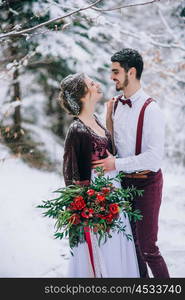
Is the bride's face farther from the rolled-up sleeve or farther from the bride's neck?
the rolled-up sleeve

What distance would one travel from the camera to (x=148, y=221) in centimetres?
252

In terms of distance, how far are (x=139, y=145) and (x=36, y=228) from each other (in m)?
0.93

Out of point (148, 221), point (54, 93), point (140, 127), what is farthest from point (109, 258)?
point (54, 93)

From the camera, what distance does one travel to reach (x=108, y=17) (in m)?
3.36

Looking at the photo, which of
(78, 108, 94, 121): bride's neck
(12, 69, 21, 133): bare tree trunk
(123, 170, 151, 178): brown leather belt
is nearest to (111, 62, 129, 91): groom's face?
(78, 108, 94, 121): bride's neck

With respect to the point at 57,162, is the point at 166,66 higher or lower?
higher

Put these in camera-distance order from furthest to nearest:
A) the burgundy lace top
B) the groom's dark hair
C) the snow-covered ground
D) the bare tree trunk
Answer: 1. the bare tree trunk
2. the snow-covered ground
3. the groom's dark hair
4. the burgundy lace top

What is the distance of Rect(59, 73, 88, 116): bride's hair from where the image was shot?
2396mm

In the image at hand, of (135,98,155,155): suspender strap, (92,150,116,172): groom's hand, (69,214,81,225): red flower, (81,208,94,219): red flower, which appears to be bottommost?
(69,214,81,225): red flower

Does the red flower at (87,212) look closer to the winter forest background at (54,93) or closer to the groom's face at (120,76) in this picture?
the winter forest background at (54,93)

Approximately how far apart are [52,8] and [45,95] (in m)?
0.61

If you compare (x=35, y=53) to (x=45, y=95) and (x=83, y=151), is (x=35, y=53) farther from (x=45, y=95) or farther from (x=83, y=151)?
(x=83, y=151)

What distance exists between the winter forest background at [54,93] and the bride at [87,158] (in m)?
0.33

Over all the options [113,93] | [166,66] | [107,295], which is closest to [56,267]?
[107,295]
